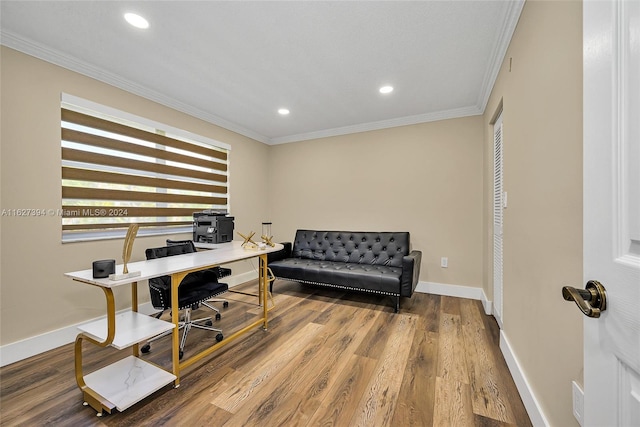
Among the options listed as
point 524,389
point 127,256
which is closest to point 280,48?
point 127,256

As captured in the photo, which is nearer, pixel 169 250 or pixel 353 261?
pixel 169 250

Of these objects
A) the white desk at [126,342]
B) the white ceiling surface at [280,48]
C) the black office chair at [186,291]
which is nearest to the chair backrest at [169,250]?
the black office chair at [186,291]

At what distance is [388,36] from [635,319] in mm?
2219

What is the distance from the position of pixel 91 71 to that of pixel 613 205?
3.65 metres

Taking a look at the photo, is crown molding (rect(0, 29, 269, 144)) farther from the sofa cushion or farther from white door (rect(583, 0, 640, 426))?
white door (rect(583, 0, 640, 426))

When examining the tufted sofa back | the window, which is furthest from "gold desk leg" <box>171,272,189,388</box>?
the tufted sofa back

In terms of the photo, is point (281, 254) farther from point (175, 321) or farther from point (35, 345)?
point (35, 345)

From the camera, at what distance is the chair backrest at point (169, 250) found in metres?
2.35

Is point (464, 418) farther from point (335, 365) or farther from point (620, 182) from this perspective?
point (620, 182)

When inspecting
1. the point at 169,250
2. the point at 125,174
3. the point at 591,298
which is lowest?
the point at 169,250

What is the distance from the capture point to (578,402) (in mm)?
1003

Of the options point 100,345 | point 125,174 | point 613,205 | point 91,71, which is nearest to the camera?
point 613,205

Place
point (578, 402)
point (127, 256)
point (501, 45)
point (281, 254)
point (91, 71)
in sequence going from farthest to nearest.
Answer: point (281, 254), point (91, 71), point (501, 45), point (127, 256), point (578, 402)

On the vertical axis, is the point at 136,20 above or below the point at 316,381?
above
